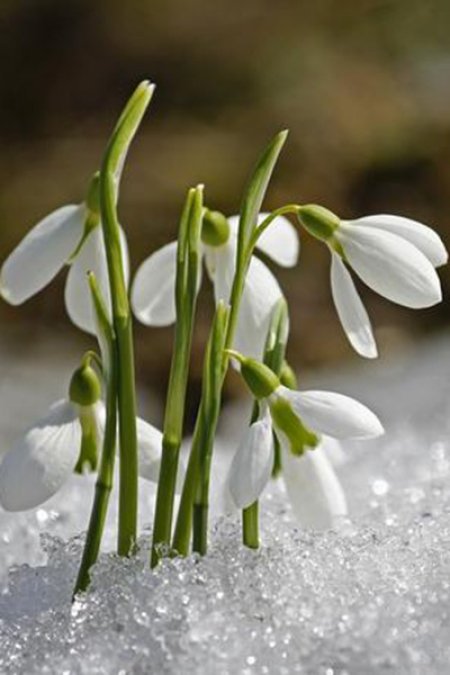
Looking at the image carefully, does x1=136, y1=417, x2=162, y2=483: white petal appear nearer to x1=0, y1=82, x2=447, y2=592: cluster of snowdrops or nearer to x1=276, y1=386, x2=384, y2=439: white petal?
x1=0, y1=82, x2=447, y2=592: cluster of snowdrops

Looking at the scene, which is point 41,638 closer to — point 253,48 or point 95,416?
point 95,416

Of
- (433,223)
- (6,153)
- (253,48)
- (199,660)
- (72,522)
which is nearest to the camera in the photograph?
(199,660)

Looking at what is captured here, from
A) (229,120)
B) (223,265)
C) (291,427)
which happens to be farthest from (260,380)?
(229,120)

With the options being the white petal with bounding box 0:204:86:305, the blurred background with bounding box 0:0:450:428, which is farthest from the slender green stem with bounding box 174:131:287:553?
the blurred background with bounding box 0:0:450:428

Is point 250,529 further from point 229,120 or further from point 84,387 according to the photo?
point 229,120

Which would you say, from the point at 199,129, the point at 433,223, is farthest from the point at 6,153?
the point at 433,223

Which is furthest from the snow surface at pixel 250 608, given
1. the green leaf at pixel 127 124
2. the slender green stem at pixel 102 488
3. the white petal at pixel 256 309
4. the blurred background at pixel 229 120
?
the blurred background at pixel 229 120

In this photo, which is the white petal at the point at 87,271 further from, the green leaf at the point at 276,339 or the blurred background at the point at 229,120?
the blurred background at the point at 229,120
